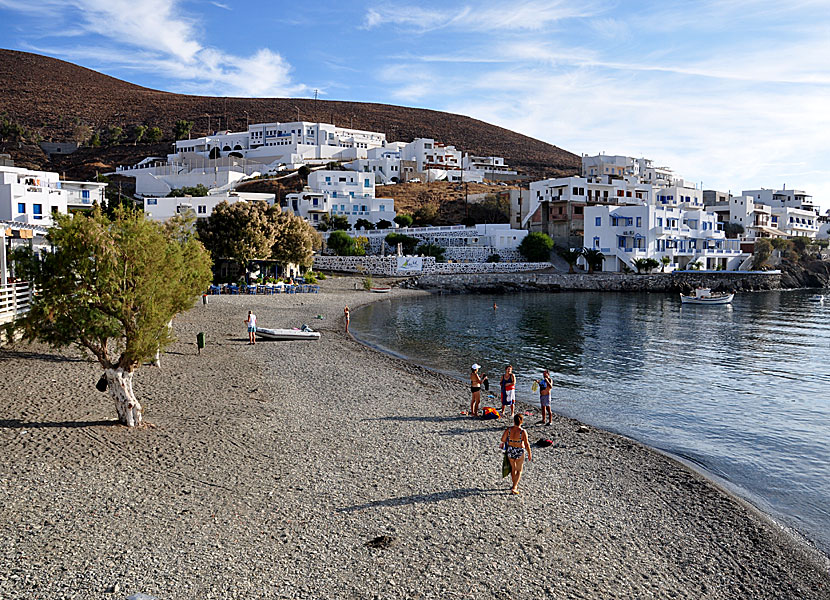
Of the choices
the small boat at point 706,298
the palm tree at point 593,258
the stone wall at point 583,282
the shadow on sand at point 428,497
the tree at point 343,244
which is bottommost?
the shadow on sand at point 428,497

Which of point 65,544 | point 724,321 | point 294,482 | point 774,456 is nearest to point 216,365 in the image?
point 294,482

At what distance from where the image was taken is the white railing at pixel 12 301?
20.8 m

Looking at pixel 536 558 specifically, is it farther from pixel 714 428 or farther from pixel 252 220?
pixel 252 220

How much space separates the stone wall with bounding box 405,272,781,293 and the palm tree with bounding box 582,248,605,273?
2.77 meters

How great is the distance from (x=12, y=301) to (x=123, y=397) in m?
11.7

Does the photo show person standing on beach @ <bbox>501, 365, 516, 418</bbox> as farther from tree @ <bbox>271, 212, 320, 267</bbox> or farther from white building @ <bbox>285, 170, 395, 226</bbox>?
white building @ <bbox>285, 170, 395, 226</bbox>

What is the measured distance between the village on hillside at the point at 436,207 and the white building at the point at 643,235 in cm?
15

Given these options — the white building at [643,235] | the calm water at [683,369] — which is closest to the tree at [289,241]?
the calm water at [683,369]

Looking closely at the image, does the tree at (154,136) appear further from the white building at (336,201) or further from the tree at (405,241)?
the tree at (405,241)

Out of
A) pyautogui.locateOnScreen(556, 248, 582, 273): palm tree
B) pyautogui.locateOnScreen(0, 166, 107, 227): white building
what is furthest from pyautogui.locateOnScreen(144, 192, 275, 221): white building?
pyautogui.locateOnScreen(556, 248, 582, 273): palm tree

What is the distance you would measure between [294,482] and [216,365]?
37.8 ft

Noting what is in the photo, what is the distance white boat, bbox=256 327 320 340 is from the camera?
28.3m

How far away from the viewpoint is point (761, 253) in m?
87.3

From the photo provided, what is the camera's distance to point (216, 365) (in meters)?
21.8
